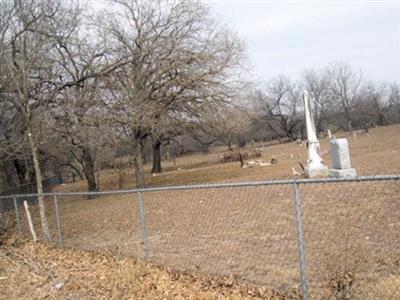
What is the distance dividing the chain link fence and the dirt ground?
0.39 metres

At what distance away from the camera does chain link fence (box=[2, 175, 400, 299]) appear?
19.4ft

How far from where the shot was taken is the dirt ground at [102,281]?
6.40 metres

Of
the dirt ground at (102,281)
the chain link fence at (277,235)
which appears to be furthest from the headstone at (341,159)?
the dirt ground at (102,281)

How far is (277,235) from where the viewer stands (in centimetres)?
948

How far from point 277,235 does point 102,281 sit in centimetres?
351

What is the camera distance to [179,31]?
26766 mm

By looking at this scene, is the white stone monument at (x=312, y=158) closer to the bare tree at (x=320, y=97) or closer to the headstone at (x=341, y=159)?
the headstone at (x=341, y=159)

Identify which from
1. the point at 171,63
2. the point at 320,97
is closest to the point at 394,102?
the point at 320,97

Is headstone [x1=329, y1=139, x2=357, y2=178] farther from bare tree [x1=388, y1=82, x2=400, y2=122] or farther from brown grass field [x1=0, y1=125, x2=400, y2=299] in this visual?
bare tree [x1=388, y1=82, x2=400, y2=122]

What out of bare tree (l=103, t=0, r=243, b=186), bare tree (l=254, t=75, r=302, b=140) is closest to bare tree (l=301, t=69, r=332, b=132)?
bare tree (l=254, t=75, r=302, b=140)

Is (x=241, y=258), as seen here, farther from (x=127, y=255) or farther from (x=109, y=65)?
(x=109, y=65)

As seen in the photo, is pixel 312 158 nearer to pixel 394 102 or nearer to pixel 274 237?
pixel 274 237

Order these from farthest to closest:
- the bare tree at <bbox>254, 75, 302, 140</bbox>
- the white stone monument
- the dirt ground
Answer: the bare tree at <bbox>254, 75, 302, 140</bbox> → the white stone monument → the dirt ground

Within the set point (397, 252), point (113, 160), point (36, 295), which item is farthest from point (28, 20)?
point (113, 160)
